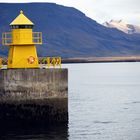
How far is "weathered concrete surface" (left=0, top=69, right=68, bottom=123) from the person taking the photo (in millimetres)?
45312

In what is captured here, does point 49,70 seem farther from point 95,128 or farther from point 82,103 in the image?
point 82,103

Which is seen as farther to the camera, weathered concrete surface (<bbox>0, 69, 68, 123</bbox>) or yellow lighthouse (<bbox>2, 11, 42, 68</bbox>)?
yellow lighthouse (<bbox>2, 11, 42, 68</bbox>)

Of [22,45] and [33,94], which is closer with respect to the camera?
[33,94]

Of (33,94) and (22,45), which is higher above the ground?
(22,45)

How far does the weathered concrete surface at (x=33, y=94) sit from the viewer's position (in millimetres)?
45312

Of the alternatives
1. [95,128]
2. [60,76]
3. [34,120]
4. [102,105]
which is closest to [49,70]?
[60,76]

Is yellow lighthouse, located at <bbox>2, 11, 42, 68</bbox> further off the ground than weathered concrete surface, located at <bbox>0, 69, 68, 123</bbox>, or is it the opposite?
yellow lighthouse, located at <bbox>2, 11, 42, 68</bbox>

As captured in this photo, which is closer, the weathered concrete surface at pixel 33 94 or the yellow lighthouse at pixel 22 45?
the weathered concrete surface at pixel 33 94

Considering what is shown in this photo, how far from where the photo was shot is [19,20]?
161 ft

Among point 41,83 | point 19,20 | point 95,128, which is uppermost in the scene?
point 19,20

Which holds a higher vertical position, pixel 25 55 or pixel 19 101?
pixel 25 55

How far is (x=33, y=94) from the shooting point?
45500 millimetres

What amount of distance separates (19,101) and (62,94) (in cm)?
368

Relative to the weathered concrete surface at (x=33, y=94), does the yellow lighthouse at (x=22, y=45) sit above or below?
above
